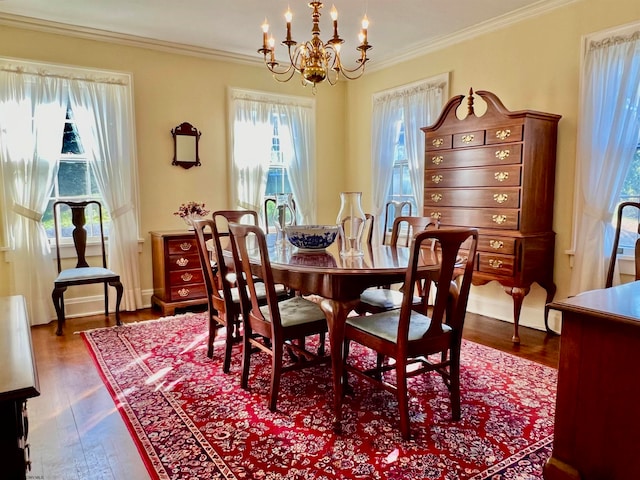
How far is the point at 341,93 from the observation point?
5668 mm

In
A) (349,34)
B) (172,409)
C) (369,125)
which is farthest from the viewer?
(369,125)

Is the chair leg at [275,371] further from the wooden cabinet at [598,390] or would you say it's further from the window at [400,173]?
the window at [400,173]

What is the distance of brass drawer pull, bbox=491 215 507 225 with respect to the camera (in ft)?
11.2

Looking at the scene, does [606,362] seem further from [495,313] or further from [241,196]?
[241,196]

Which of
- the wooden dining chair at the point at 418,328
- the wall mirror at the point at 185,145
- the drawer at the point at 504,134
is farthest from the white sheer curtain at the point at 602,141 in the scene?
the wall mirror at the point at 185,145

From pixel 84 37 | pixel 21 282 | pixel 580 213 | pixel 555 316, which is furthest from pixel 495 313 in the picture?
pixel 84 37

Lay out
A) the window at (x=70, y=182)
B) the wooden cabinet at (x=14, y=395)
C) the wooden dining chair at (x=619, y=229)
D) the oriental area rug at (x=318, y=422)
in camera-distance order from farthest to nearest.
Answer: the window at (x=70, y=182) < the wooden dining chair at (x=619, y=229) < the oriental area rug at (x=318, y=422) < the wooden cabinet at (x=14, y=395)

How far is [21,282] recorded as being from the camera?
152 inches

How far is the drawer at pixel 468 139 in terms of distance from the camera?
358cm

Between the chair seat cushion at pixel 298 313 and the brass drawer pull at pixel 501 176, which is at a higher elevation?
the brass drawer pull at pixel 501 176

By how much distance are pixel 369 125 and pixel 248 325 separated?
3570mm

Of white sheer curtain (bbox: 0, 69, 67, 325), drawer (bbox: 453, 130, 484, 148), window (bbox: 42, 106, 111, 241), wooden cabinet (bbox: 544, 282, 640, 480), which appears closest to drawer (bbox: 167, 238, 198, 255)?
window (bbox: 42, 106, 111, 241)

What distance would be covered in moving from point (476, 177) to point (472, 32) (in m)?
1.49

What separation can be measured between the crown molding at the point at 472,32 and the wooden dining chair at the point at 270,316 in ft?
9.85
